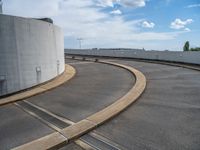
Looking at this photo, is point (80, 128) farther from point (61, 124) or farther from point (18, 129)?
point (18, 129)

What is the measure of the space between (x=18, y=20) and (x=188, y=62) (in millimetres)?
15457

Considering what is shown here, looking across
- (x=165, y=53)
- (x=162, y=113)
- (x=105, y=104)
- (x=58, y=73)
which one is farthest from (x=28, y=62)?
(x=165, y=53)

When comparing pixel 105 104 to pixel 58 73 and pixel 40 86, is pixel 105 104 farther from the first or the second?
pixel 58 73

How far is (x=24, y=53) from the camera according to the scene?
949 cm

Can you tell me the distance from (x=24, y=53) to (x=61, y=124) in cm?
494

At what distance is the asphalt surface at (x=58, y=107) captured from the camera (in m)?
5.13

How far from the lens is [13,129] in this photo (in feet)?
18.0

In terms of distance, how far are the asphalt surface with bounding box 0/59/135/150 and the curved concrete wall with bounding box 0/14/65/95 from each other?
1.15 m

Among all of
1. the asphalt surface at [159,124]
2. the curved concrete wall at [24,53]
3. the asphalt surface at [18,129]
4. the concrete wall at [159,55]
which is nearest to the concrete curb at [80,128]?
the asphalt surface at [159,124]

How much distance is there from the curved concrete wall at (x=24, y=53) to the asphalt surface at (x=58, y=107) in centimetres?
115

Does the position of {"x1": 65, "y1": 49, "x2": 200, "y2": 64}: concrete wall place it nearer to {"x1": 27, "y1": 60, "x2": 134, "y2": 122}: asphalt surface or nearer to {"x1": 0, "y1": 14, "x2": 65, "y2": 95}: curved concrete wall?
{"x1": 27, "y1": 60, "x2": 134, "y2": 122}: asphalt surface

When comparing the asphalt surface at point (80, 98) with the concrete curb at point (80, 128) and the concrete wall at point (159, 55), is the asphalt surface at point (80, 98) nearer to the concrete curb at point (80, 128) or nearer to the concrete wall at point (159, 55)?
the concrete curb at point (80, 128)

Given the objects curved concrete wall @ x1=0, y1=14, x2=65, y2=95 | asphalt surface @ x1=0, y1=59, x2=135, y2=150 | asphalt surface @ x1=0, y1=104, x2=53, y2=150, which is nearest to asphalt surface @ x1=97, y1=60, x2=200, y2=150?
asphalt surface @ x1=0, y1=59, x2=135, y2=150

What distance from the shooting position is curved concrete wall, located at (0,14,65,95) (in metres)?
8.61
